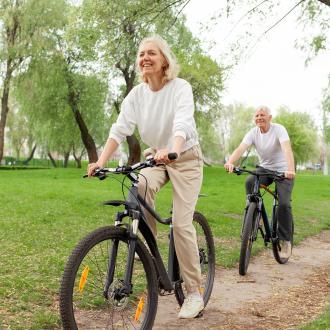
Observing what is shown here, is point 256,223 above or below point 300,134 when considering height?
below

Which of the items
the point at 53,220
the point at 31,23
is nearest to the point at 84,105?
the point at 31,23

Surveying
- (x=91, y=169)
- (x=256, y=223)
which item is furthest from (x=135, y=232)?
(x=256, y=223)

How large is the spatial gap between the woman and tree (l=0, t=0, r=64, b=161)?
22.8 metres

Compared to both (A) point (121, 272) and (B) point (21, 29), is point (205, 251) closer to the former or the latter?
(A) point (121, 272)

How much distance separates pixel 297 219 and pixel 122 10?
629 cm

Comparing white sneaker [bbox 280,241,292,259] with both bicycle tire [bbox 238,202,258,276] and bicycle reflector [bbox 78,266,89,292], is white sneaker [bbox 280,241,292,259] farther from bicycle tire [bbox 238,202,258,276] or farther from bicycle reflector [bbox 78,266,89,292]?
bicycle reflector [bbox 78,266,89,292]

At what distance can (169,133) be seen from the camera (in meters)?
3.71

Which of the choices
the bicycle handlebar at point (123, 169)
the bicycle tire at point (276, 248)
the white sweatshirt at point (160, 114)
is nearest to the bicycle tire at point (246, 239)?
the bicycle tire at point (276, 248)

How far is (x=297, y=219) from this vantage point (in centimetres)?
1202

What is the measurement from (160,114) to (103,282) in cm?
126

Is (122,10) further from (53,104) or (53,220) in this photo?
(53,104)

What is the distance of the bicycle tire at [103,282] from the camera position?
2811 millimetres

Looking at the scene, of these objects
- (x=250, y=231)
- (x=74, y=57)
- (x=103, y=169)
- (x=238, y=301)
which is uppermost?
(x=74, y=57)

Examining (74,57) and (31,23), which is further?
(74,57)
